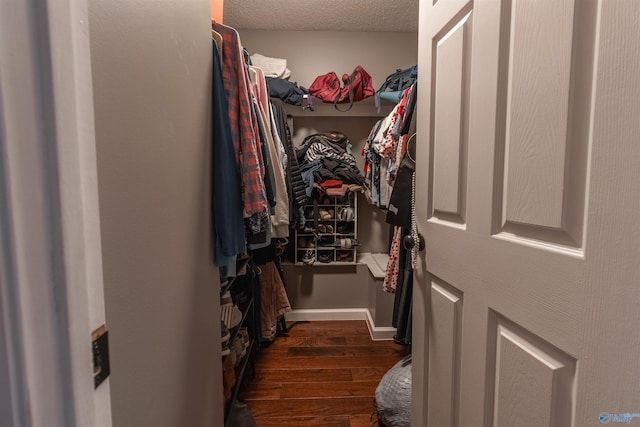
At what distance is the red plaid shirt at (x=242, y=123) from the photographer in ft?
3.30

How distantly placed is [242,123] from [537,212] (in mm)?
907

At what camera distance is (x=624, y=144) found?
0.40 meters

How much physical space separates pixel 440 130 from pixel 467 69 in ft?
0.59

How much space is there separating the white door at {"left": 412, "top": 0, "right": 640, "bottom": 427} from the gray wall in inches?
28.8

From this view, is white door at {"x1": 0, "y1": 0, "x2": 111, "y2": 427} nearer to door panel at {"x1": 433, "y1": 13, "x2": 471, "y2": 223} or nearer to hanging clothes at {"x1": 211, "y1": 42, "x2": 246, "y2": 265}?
hanging clothes at {"x1": 211, "y1": 42, "x2": 246, "y2": 265}

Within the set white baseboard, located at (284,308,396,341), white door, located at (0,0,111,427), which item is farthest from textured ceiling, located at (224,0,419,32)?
white baseboard, located at (284,308,396,341)

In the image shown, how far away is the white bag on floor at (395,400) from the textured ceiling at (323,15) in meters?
2.51

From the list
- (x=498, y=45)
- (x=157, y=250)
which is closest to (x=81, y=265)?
(x=157, y=250)

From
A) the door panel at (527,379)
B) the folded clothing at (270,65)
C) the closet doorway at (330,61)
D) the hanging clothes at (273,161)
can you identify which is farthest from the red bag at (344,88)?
the door panel at (527,379)

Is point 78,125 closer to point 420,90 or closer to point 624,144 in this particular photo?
point 624,144

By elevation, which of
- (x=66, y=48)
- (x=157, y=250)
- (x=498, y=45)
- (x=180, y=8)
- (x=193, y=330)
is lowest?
(x=193, y=330)

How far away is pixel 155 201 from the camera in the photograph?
631 mm

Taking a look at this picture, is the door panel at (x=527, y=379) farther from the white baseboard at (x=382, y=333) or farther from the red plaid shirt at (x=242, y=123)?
the white baseboard at (x=382, y=333)

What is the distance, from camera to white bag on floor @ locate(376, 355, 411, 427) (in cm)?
136
